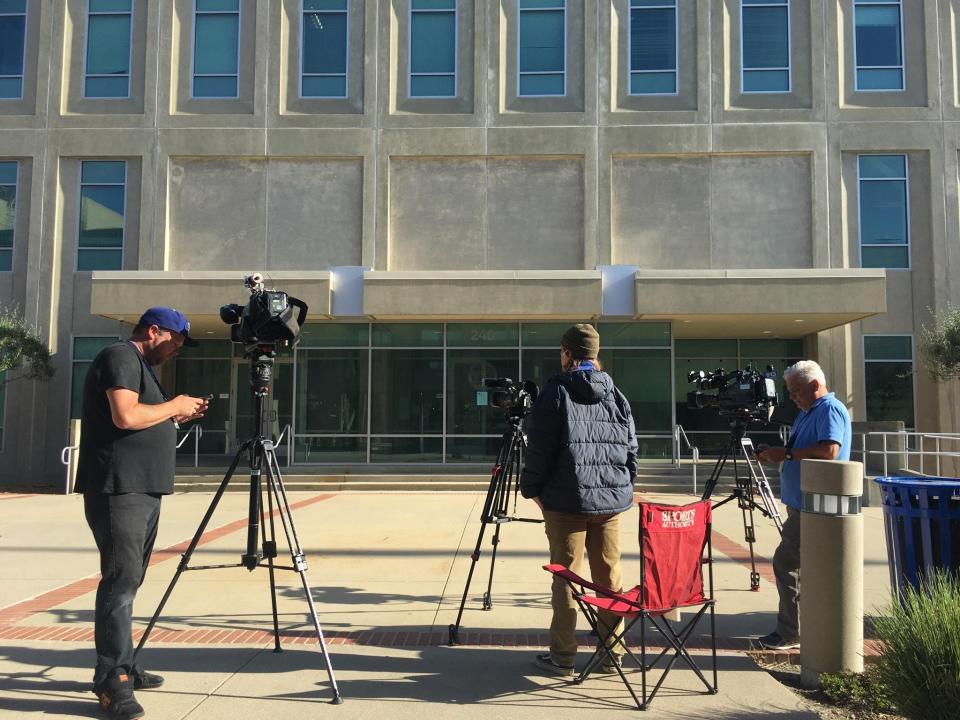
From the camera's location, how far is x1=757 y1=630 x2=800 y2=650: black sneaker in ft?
16.4

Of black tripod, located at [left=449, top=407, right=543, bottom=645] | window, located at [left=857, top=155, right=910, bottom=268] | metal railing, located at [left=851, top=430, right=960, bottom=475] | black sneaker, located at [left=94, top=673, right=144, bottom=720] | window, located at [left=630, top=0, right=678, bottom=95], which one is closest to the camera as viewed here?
black sneaker, located at [left=94, top=673, right=144, bottom=720]

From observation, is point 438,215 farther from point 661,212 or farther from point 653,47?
point 653,47

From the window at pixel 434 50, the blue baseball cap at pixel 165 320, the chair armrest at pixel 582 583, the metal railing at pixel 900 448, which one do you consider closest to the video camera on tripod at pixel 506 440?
the chair armrest at pixel 582 583

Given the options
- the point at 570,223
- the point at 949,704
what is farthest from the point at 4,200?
the point at 949,704

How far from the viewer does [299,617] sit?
18.9ft

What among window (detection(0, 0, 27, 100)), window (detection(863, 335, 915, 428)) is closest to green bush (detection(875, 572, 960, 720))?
window (detection(863, 335, 915, 428))

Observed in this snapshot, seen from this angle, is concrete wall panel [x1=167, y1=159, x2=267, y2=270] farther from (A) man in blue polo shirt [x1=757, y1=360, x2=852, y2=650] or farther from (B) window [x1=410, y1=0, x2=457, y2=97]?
(A) man in blue polo shirt [x1=757, y1=360, x2=852, y2=650]

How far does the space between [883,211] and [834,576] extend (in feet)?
53.1

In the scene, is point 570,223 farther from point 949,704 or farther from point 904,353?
point 949,704

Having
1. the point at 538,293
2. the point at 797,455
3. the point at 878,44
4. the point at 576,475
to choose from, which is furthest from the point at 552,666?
the point at 878,44

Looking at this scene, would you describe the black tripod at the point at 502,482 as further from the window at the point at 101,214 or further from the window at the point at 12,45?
the window at the point at 12,45

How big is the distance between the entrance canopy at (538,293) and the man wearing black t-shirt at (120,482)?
12.2 m

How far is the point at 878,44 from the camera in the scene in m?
18.0

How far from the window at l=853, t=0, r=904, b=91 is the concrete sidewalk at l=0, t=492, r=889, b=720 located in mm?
13168
